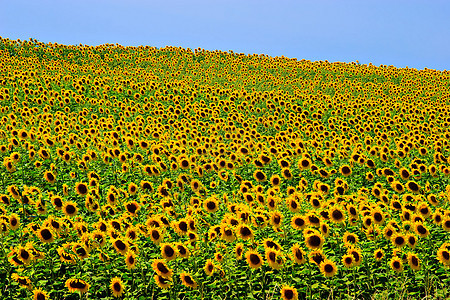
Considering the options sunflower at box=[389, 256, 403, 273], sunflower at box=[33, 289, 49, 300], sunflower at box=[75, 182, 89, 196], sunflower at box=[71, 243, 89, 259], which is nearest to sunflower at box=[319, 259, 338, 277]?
sunflower at box=[389, 256, 403, 273]

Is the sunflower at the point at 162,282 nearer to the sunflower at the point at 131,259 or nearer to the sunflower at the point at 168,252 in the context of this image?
the sunflower at the point at 168,252

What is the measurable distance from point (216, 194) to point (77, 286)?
455cm

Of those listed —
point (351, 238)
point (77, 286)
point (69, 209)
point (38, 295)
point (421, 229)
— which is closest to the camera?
point (38, 295)

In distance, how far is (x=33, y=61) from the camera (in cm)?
2714

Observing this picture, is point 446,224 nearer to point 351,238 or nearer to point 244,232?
point 351,238

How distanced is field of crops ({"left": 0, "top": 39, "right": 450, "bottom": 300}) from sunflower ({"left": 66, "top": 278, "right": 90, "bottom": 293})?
0.04 feet

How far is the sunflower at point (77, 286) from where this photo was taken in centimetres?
539

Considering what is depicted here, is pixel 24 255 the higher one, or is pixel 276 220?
pixel 276 220

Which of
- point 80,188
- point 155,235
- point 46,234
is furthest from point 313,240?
point 80,188

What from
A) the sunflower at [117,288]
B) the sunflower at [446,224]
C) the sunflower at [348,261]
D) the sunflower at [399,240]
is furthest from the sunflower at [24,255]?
the sunflower at [446,224]

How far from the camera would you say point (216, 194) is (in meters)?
9.55

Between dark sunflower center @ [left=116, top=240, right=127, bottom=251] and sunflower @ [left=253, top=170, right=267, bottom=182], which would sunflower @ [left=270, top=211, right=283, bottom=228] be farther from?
sunflower @ [left=253, top=170, right=267, bottom=182]

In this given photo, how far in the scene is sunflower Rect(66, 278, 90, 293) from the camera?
539 cm

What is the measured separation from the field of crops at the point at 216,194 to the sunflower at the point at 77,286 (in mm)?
13
